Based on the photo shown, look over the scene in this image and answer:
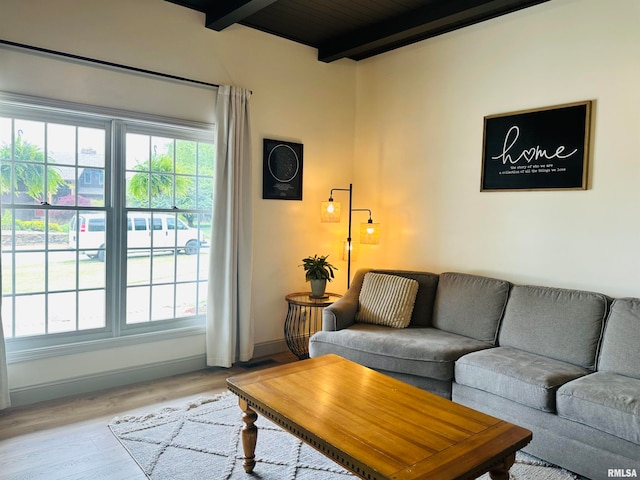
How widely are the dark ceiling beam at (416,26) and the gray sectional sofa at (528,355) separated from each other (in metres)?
1.89

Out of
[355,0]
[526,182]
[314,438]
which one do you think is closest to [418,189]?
[526,182]

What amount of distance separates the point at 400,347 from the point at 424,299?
2.55ft

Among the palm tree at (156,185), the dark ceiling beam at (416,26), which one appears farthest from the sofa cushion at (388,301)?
the dark ceiling beam at (416,26)

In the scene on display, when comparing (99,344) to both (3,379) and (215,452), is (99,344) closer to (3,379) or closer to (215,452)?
(3,379)

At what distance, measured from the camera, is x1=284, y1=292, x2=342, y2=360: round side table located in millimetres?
4145

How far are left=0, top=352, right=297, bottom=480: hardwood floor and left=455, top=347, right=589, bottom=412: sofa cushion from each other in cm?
176

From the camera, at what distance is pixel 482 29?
12.2 ft

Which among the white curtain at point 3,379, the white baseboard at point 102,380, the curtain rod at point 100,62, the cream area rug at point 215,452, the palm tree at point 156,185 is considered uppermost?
the curtain rod at point 100,62

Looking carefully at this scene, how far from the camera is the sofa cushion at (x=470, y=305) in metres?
3.34

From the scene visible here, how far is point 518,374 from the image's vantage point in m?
2.56

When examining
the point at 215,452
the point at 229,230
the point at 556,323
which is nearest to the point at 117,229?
the point at 229,230

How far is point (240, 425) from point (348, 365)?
2.56ft

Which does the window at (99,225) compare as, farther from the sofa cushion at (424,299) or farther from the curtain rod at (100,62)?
the sofa cushion at (424,299)

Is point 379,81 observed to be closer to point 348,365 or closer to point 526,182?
point 526,182
